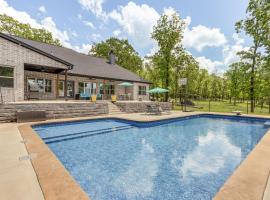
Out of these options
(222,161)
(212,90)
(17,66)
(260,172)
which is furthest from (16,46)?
(212,90)

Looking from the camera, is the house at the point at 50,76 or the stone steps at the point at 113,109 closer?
the house at the point at 50,76

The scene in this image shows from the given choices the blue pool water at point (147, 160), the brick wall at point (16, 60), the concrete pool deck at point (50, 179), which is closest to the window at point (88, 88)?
the brick wall at point (16, 60)

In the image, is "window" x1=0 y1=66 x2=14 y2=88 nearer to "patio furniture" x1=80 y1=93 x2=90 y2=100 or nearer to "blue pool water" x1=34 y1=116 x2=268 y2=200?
"blue pool water" x1=34 y1=116 x2=268 y2=200

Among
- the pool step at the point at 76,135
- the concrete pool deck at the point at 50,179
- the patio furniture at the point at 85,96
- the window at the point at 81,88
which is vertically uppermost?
the window at the point at 81,88

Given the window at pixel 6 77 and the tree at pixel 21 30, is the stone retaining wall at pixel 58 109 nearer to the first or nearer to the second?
the window at pixel 6 77

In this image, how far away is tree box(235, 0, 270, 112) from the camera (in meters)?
22.0

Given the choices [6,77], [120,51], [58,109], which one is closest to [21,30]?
[120,51]

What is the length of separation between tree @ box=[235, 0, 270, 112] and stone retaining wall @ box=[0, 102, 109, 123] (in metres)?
20.4

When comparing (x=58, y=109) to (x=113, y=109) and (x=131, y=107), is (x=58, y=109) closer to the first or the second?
(x=113, y=109)

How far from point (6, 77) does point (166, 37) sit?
894 inches

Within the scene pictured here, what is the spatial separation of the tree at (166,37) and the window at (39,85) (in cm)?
1696

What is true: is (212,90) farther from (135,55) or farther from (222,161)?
(222,161)

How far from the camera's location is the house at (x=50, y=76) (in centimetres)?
1240

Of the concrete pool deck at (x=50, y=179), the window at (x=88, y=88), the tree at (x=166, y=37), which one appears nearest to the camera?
the concrete pool deck at (x=50, y=179)
